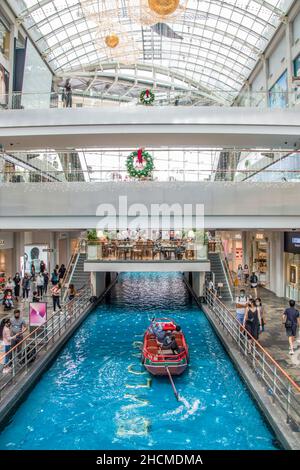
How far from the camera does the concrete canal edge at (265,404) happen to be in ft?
20.8

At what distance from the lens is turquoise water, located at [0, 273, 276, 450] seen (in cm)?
713

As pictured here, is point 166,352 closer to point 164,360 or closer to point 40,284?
point 164,360

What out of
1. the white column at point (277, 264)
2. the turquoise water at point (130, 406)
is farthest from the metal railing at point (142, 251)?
the turquoise water at point (130, 406)

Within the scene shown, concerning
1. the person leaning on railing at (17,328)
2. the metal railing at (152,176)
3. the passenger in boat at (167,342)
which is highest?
the metal railing at (152,176)

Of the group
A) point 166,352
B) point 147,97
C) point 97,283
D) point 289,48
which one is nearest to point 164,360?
point 166,352

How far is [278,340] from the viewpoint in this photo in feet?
39.5

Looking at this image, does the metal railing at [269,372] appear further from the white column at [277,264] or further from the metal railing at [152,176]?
the white column at [277,264]

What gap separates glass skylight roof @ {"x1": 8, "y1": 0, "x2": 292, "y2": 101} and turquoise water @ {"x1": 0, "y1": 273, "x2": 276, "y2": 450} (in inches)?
743

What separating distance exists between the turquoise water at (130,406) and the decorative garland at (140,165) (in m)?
7.22

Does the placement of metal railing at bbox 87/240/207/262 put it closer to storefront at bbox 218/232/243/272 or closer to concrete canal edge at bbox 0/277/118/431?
concrete canal edge at bbox 0/277/118/431

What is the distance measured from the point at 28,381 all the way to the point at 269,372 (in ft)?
18.7

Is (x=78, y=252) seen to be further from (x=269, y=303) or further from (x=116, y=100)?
(x=116, y=100)

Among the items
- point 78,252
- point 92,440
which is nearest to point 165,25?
point 78,252

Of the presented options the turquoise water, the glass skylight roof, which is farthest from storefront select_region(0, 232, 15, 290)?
the glass skylight roof
